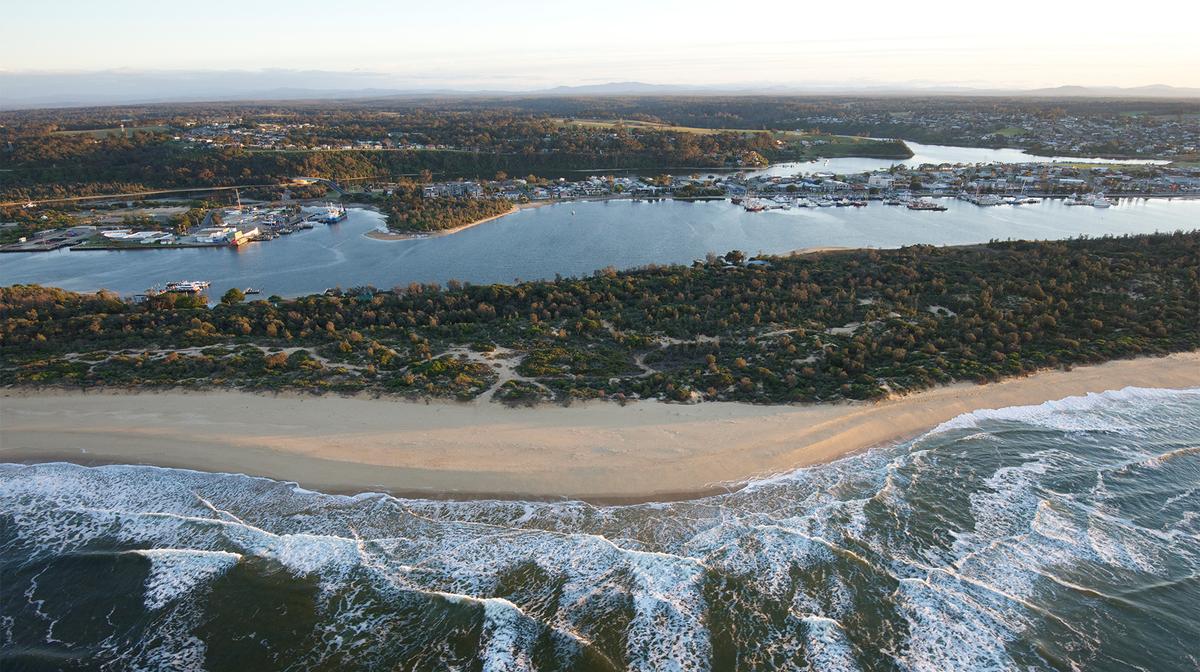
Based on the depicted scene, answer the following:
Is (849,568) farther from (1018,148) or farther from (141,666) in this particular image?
(1018,148)

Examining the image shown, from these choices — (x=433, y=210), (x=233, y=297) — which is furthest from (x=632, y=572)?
(x=433, y=210)

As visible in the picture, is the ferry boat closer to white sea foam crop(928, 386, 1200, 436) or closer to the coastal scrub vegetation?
the coastal scrub vegetation

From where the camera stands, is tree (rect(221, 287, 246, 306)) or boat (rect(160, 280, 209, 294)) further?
boat (rect(160, 280, 209, 294))

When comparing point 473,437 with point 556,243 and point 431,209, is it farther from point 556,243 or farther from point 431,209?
point 431,209

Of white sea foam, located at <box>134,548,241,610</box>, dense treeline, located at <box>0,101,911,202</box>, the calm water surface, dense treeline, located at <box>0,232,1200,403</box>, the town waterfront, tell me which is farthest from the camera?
the calm water surface

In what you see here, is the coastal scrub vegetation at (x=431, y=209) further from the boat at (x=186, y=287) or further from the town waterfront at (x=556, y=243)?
the boat at (x=186, y=287)

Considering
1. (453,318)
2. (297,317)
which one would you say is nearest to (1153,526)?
(453,318)

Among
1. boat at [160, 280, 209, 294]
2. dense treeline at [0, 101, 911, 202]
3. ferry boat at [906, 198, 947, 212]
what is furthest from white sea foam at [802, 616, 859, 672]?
dense treeline at [0, 101, 911, 202]
